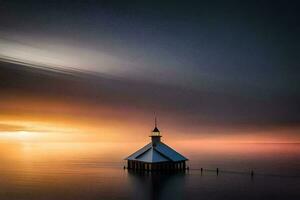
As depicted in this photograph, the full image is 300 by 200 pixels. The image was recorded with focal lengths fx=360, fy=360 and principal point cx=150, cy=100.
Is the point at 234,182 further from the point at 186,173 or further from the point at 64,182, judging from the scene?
the point at 64,182

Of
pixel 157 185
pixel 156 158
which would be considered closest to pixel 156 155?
pixel 156 158

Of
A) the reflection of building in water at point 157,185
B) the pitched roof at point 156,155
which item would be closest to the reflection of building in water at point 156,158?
the pitched roof at point 156,155

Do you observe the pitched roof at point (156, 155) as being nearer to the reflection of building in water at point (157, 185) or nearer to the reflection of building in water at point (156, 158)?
the reflection of building in water at point (156, 158)

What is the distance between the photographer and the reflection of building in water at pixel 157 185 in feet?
161

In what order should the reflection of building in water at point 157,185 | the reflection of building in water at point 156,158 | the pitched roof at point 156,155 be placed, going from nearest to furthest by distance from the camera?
the reflection of building in water at point 157,185
the reflection of building in water at point 156,158
the pitched roof at point 156,155

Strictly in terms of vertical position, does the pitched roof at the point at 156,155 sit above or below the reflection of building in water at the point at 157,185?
above

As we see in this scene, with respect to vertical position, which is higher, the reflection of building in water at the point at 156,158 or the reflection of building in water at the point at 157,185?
the reflection of building in water at the point at 156,158

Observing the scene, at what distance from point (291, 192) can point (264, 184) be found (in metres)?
8.23

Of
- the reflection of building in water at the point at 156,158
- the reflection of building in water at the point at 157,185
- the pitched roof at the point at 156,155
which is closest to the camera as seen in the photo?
the reflection of building in water at the point at 157,185

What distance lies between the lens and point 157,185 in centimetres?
5681

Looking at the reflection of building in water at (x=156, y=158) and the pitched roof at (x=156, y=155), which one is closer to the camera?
Answer: the reflection of building in water at (x=156, y=158)

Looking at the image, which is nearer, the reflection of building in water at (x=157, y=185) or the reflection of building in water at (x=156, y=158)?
the reflection of building in water at (x=157, y=185)

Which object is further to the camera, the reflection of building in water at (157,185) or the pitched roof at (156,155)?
the pitched roof at (156,155)

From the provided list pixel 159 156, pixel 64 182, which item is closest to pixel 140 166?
pixel 159 156
